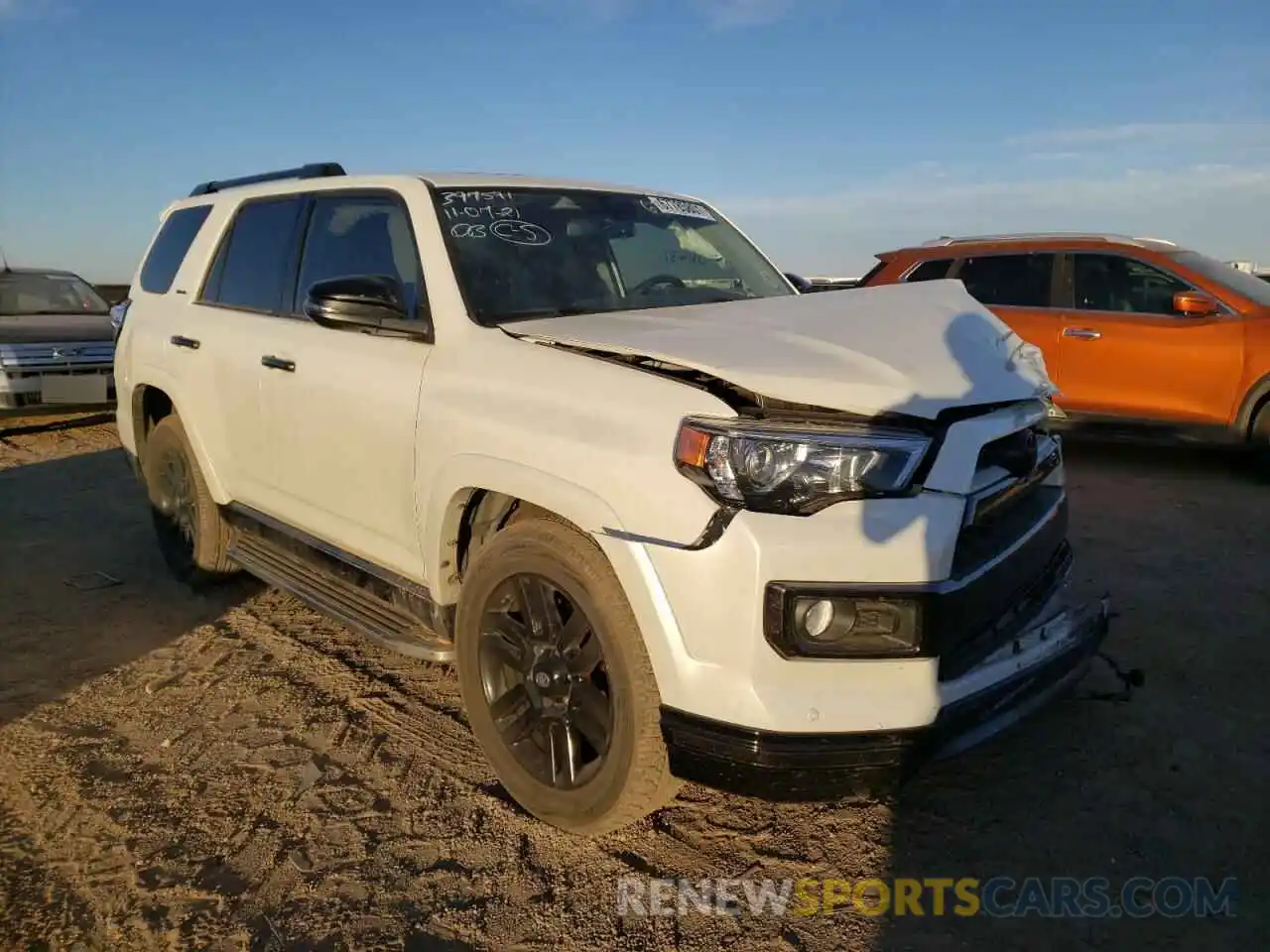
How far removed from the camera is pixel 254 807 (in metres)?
3.05

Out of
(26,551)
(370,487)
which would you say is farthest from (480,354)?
(26,551)

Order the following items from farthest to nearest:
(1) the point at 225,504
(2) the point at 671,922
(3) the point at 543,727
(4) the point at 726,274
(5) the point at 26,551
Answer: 1. (5) the point at 26,551
2. (1) the point at 225,504
3. (4) the point at 726,274
4. (3) the point at 543,727
5. (2) the point at 671,922

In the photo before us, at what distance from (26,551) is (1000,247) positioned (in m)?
7.54

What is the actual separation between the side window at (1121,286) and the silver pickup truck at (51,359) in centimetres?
876

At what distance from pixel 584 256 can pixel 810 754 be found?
210cm

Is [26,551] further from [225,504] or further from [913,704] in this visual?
[913,704]

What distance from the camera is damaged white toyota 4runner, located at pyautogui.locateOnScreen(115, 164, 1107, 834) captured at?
2.29 metres

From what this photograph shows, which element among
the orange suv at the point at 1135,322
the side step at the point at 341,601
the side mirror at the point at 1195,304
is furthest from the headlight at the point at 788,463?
the side mirror at the point at 1195,304

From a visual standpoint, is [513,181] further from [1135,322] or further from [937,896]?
[1135,322]

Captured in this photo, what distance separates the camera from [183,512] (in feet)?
16.8

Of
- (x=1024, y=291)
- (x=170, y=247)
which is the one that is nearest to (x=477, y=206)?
(x=170, y=247)

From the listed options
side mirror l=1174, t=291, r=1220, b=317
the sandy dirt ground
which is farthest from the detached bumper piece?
side mirror l=1174, t=291, r=1220, b=317

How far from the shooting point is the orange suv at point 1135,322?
697 centimetres

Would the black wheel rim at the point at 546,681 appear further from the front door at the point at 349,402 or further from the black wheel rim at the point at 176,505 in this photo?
the black wheel rim at the point at 176,505
